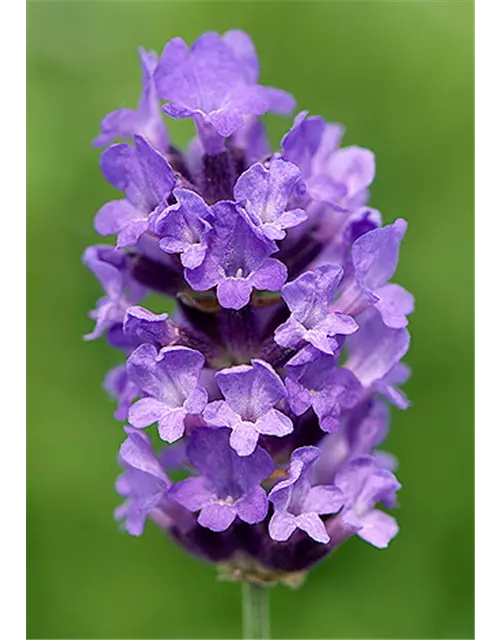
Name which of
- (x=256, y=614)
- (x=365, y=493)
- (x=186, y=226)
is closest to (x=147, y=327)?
(x=186, y=226)

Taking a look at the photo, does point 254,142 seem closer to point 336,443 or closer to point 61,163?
point 336,443

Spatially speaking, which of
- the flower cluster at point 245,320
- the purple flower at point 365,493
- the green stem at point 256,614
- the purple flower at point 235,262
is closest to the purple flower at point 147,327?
the flower cluster at point 245,320

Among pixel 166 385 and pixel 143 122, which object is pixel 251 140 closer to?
pixel 143 122

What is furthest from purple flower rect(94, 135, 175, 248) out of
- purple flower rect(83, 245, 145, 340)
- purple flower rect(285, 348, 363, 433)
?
purple flower rect(285, 348, 363, 433)

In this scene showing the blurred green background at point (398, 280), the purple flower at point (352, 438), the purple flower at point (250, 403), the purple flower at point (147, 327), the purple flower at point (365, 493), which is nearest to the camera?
the purple flower at point (250, 403)

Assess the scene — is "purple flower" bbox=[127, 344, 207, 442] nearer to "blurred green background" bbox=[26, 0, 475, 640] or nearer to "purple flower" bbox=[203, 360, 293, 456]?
"purple flower" bbox=[203, 360, 293, 456]

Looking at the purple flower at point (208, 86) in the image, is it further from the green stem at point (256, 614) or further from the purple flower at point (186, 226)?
the green stem at point (256, 614)
